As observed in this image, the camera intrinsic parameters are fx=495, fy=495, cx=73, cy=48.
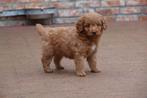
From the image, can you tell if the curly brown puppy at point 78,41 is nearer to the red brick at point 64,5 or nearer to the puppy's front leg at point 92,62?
the puppy's front leg at point 92,62

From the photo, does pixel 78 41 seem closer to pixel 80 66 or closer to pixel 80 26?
pixel 80 26

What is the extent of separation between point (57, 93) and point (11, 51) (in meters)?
2.62

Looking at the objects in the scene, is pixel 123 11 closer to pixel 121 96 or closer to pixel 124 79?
pixel 124 79

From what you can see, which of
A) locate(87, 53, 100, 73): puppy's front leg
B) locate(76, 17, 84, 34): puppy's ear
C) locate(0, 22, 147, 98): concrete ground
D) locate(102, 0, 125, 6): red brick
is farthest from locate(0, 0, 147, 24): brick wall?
locate(76, 17, 84, 34): puppy's ear

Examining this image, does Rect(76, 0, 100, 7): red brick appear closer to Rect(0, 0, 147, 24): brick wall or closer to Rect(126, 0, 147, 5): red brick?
Rect(0, 0, 147, 24): brick wall

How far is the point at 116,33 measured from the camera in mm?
9484

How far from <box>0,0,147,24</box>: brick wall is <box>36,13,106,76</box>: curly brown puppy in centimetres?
407

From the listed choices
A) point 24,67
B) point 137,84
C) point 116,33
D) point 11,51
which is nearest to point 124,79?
point 137,84

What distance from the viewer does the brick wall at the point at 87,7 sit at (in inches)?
404

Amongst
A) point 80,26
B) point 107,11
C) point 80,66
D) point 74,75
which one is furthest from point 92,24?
point 107,11

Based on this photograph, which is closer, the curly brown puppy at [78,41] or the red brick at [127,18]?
the curly brown puppy at [78,41]

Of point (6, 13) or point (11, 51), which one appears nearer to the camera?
point (11, 51)

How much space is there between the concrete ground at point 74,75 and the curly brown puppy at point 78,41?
188 millimetres

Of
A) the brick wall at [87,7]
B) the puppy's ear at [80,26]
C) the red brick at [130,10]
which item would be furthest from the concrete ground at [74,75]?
the red brick at [130,10]
